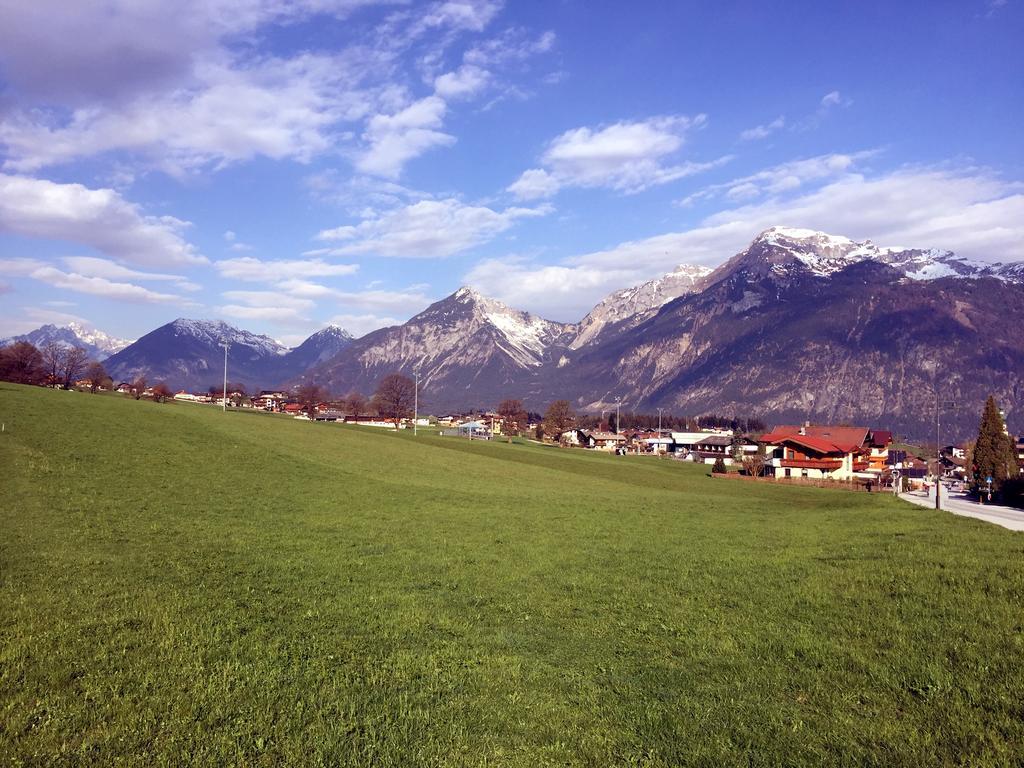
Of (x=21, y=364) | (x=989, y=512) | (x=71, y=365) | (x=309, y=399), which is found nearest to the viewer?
(x=989, y=512)

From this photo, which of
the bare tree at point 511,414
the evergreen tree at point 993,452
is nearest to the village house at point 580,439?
the bare tree at point 511,414

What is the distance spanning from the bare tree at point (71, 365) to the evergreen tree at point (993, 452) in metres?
145

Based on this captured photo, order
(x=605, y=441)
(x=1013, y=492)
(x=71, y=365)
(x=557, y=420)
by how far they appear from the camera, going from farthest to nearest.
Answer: (x=605, y=441), (x=557, y=420), (x=71, y=365), (x=1013, y=492)

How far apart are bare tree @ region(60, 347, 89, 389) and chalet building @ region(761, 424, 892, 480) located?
409ft

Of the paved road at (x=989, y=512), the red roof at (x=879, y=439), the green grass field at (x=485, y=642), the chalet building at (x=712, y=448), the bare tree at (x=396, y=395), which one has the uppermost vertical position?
the bare tree at (x=396, y=395)

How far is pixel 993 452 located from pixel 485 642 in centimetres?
9929

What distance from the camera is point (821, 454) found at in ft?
348

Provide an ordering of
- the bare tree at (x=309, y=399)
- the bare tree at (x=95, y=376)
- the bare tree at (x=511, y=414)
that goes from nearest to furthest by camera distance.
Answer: the bare tree at (x=95, y=376) < the bare tree at (x=309, y=399) < the bare tree at (x=511, y=414)

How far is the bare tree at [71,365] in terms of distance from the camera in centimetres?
10694

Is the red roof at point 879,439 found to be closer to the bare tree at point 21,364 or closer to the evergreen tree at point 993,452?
the evergreen tree at point 993,452

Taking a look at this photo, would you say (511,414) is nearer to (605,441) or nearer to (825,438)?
(605,441)

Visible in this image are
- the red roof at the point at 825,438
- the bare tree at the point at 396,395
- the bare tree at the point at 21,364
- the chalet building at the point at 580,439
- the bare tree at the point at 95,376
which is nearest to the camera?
the bare tree at the point at 21,364

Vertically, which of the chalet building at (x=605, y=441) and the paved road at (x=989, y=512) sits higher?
the paved road at (x=989, y=512)

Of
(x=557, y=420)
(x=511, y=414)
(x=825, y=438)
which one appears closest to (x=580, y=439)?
(x=511, y=414)
